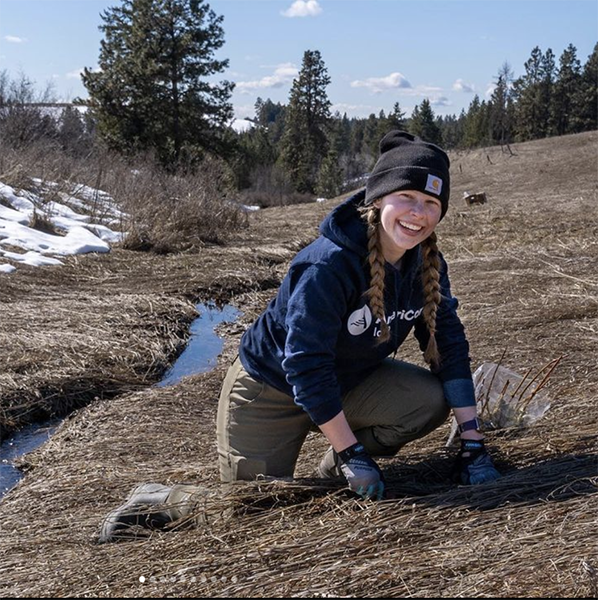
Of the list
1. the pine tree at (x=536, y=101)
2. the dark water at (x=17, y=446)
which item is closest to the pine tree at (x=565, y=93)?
the pine tree at (x=536, y=101)

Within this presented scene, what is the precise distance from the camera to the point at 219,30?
97.7ft

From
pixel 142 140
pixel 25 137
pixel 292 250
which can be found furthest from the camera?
pixel 142 140

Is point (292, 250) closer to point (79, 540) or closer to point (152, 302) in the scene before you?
point (152, 302)

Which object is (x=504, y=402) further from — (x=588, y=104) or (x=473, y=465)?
(x=588, y=104)

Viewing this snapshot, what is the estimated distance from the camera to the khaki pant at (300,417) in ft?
10.1

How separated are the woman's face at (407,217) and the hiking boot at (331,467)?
0.83m

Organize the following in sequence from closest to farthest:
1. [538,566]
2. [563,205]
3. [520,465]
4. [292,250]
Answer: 1. [538,566]
2. [520,465]
3. [292,250]
4. [563,205]

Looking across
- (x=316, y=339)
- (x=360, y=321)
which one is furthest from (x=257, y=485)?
(x=360, y=321)

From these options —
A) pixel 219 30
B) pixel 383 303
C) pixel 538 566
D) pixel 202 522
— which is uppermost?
pixel 219 30

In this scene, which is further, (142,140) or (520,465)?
(142,140)

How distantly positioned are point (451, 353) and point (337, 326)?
2.08ft

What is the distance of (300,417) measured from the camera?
3.15 m

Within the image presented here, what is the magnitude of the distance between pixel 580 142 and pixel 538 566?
31.6 m

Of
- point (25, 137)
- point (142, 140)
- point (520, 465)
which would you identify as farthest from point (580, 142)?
point (520, 465)
